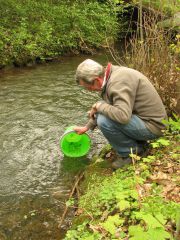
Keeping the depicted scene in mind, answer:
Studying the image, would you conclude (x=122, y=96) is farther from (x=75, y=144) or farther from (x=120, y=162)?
(x=75, y=144)

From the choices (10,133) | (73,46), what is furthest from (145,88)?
(73,46)

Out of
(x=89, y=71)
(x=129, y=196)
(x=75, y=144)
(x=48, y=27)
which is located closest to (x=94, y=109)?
(x=89, y=71)

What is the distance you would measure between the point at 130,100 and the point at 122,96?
0.40ft

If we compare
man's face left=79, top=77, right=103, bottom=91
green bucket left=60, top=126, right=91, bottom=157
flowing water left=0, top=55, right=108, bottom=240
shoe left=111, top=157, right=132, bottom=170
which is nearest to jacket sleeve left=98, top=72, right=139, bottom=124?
man's face left=79, top=77, right=103, bottom=91

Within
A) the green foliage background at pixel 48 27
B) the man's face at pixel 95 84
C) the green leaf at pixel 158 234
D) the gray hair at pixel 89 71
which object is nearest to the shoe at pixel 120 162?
the man's face at pixel 95 84

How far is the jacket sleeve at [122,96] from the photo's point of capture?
389 cm

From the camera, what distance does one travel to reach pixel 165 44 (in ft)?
17.6

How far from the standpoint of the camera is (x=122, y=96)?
3877 mm

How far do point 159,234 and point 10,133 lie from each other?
4222 mm

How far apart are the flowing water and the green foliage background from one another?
1649 millimetres

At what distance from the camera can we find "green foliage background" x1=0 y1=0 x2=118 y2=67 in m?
10.7

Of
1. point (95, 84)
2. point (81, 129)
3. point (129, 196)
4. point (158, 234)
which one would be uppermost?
point (95, 84)

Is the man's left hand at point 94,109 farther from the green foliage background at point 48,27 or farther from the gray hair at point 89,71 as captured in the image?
the green foliage background at point 48,27

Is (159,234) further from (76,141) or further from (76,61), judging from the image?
(76,61)
